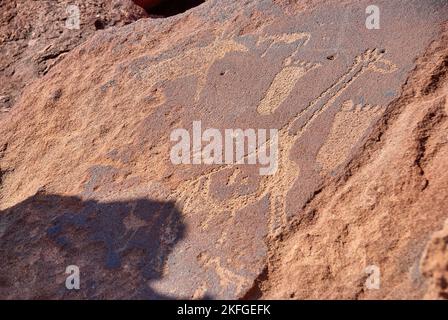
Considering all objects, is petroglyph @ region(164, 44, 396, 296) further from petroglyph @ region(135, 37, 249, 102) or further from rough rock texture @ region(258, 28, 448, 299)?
petroglyph @ region(135, 37, 249, 102)

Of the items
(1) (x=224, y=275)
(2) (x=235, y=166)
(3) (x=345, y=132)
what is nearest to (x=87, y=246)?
(1) (x=224, y=275)

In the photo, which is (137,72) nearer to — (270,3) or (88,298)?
(270,3)

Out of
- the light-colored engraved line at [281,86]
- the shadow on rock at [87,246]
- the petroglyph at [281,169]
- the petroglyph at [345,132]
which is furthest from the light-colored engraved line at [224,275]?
the light-colored engraved line at [281,86]

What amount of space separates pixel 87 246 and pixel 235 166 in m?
0.81

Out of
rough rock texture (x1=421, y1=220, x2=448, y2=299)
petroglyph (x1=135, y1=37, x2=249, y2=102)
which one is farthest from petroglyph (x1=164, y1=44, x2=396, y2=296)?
rough rock texture (x1=421, y1=220, x2=448, y2=299)

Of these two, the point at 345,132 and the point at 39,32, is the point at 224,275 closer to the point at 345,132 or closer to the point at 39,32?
the point at 345,132

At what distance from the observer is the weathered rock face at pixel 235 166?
2631 mm

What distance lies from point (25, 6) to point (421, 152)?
10.8 feet

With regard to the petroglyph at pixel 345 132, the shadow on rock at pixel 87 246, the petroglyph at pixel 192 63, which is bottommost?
the shadow on rock at pixel 87 246

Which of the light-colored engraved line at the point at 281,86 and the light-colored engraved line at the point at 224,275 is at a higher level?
the light-colored engraved line at the point at 281,86

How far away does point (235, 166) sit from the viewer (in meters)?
3.04

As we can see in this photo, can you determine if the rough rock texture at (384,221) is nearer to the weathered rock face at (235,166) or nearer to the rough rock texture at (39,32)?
the weathered rock face at (235,166)

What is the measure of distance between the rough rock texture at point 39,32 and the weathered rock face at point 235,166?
0.33m

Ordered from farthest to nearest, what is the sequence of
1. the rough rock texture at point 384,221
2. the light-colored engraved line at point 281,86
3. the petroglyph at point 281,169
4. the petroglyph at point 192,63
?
the petroglyph at point 192,63
the light-colored engraved line at point 281,86
the petroglyph at point 281,169
the rough rock texture at point 384,221
